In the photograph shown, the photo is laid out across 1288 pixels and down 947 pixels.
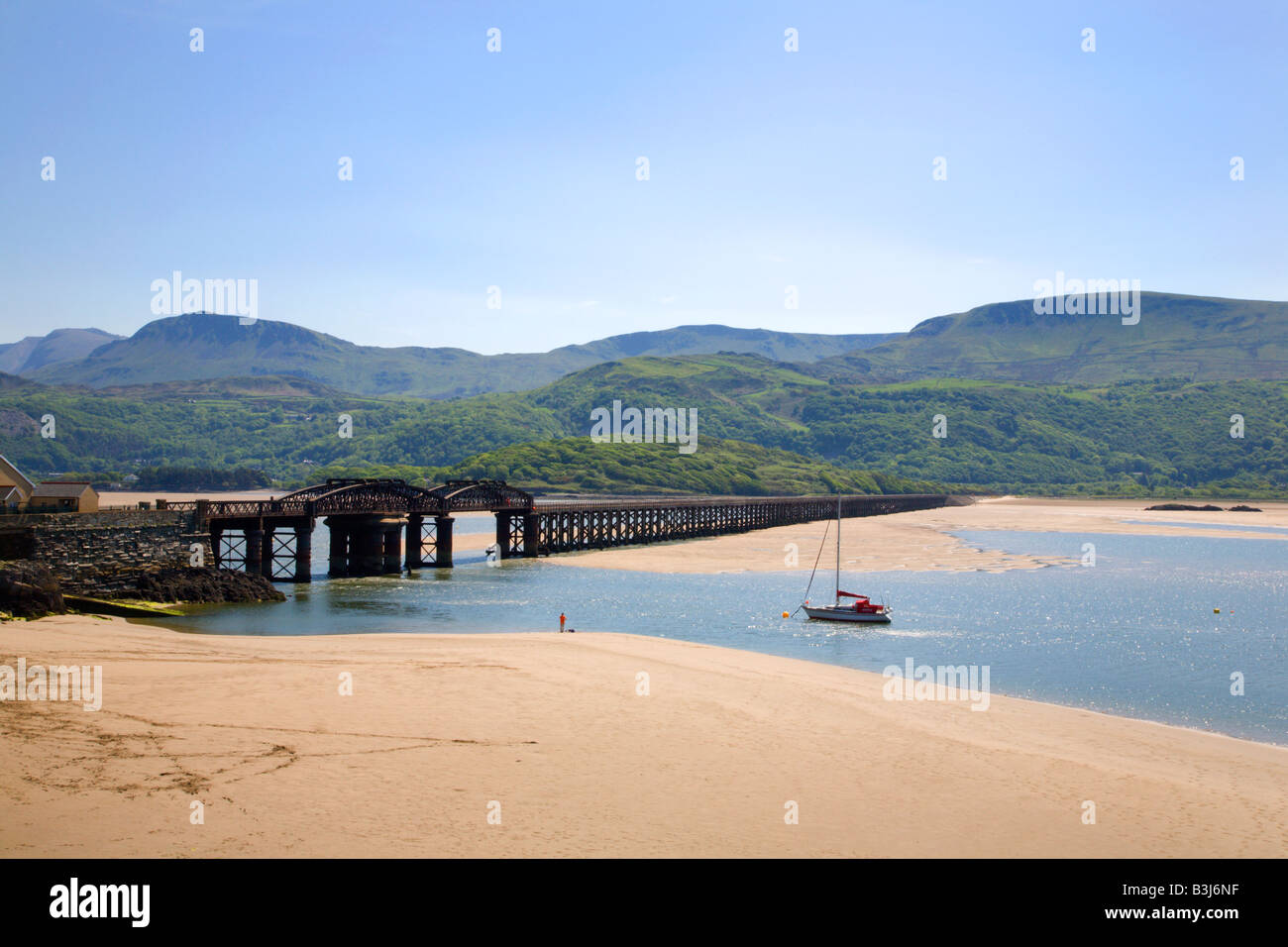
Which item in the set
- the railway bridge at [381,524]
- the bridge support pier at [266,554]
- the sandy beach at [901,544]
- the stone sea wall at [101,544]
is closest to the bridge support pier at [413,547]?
the railway bridge at [381,524]

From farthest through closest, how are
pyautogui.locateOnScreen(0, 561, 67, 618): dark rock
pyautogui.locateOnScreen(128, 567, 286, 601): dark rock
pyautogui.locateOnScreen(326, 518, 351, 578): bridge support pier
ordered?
pyautogui.locateOnScreen(326, 518, 351, 578): bridge support pier < pyautogui.locateOnScreen(128, 567, 286, 601): dark rock < pyautogui.locateOnScreen(0, 561, 67, 618): dark rock

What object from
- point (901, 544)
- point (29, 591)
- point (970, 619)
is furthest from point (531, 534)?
point (29, 591)

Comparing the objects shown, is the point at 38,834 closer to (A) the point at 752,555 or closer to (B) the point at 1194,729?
(B) the point at 1194,729

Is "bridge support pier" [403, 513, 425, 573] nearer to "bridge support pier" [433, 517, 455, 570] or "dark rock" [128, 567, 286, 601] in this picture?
"bridge support pier" [433, 517, 455, 570]

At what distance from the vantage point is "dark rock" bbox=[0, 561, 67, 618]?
39.6 metres

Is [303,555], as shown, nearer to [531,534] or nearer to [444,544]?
[444,544]

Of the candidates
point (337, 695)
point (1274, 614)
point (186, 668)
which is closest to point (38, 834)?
point (337, 695)

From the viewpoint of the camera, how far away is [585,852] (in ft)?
51.5

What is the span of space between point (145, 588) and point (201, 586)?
2.78 metres

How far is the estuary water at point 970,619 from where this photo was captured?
3409 centimetres

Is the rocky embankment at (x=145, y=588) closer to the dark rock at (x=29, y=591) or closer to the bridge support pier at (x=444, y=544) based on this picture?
the dark rock at (x=29, y=591)

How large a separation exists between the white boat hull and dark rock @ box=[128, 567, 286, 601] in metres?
30.3

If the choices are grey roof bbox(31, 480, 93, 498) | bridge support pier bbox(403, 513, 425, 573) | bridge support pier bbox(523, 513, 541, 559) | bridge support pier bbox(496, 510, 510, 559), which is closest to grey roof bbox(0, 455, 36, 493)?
grey roof bbox(31, 480, 93, 498)

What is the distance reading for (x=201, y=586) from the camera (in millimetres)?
51406
